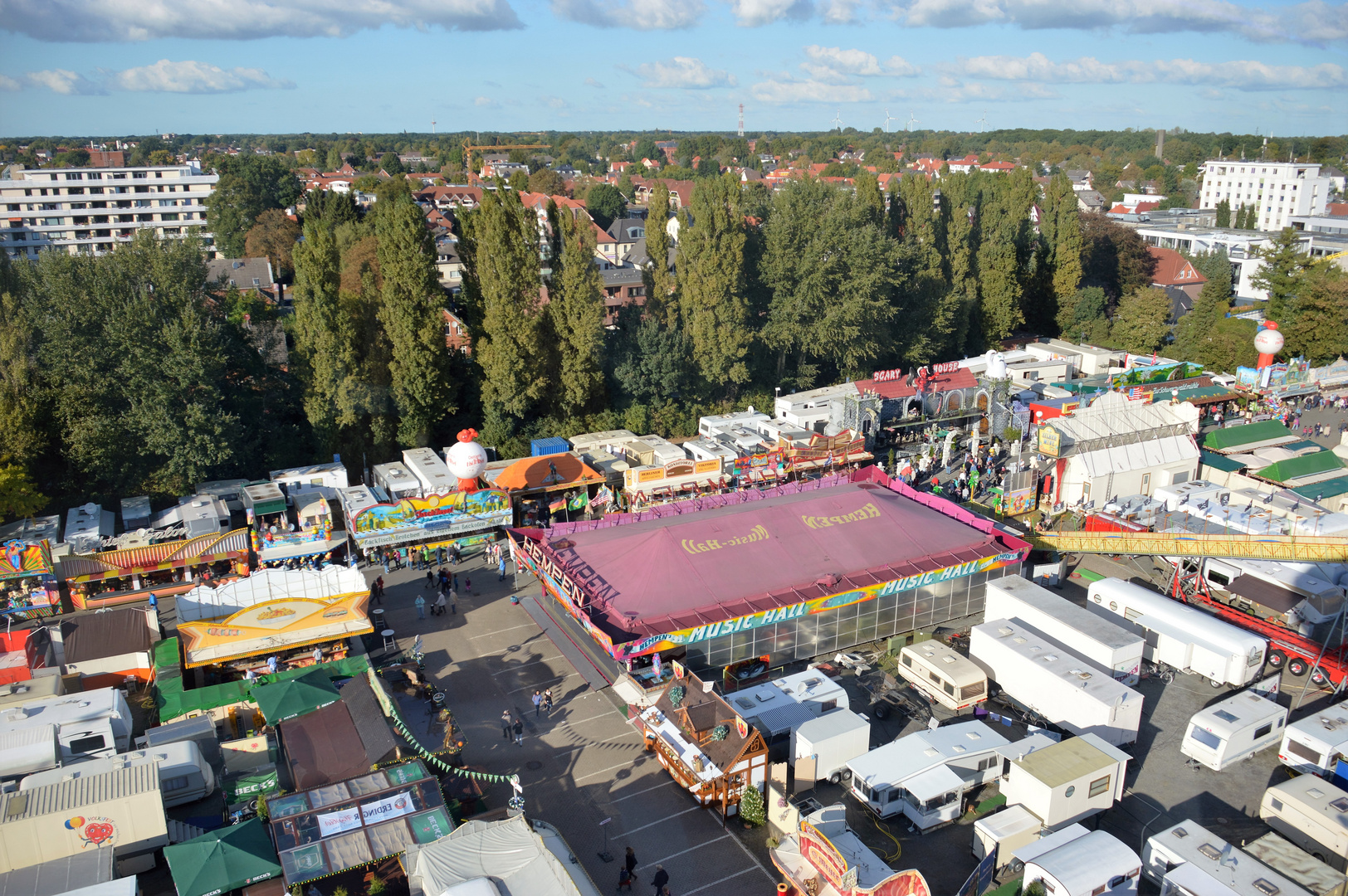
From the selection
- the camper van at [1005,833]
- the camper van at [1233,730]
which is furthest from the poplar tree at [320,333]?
the camper van at [1233,730]

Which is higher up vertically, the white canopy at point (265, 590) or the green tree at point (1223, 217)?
the green tree at point (1223, 217)

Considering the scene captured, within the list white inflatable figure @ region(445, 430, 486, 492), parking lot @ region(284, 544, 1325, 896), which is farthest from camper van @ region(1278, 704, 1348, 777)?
white inflatable figure @ region(445, 430, 486, 492)

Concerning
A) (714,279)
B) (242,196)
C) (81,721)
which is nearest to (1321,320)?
(714,279)

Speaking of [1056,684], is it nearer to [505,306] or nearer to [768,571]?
[768,571]

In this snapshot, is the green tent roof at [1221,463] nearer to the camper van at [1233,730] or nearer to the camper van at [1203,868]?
the camper van at [1233,730]

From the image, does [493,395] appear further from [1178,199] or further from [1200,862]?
[1178,199]

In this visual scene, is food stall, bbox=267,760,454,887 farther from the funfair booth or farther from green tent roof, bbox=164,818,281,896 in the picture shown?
the funfair booth
